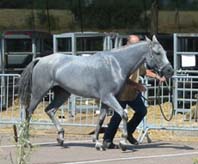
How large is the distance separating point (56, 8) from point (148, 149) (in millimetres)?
15242

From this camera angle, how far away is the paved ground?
11703mm

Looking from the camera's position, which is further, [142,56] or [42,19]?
[42,19]

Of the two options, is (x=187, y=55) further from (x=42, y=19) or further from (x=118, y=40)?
(x=42, y=19)

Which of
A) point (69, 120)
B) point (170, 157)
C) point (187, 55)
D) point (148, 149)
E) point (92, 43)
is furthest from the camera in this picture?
point (92, 43)

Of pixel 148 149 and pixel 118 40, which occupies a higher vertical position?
pixel 118 40

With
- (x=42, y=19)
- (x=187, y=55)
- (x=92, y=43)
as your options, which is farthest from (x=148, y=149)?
(x=42, y=19)

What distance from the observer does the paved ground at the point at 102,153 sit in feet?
38.4

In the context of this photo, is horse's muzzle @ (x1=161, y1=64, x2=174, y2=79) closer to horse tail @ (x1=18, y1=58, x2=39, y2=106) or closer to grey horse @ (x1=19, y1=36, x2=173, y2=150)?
grey horse @ (x1=19, y1=36, x2=173, y2=150)

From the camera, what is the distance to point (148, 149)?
42.8 ft

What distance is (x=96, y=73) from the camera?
12.8 meters

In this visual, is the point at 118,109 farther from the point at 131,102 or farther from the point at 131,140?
the point at 131,140

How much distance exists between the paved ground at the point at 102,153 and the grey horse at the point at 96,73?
31 centimetres

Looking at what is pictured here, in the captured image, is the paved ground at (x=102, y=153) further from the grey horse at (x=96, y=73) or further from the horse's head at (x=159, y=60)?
→ the horse's head at (x=159, y=60)

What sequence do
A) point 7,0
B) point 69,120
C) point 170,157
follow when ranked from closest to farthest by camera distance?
point 170,157 < point 69,120 < point 7,0
